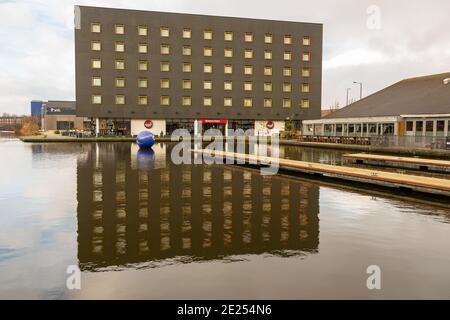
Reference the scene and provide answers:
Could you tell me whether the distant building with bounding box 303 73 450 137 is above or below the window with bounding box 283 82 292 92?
below

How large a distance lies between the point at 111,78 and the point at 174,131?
1369 cm

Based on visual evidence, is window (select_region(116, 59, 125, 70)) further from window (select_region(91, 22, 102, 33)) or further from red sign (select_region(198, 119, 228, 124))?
red sign (select_region(198, 119, 228, 124))

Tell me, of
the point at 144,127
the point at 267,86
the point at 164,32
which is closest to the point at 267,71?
the point at 267,86

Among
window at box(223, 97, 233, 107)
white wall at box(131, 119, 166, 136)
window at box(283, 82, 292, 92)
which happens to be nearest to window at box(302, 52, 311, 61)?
window at box(283, 82, 292, 92)

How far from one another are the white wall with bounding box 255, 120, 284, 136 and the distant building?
62.0 ft

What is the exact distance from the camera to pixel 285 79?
7531cm

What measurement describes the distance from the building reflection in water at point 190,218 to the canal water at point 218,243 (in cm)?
4

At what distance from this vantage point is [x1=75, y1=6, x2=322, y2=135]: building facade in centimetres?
6750

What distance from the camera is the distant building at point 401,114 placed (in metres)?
37.5

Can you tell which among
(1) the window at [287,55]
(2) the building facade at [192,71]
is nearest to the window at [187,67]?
(2) the building facade at [192,71]

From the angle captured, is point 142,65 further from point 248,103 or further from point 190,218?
point 190,218

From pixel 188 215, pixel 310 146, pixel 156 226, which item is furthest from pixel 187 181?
pixel 310 146

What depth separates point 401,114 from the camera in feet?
134

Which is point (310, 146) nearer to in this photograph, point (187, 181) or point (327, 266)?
point (187, 181)
